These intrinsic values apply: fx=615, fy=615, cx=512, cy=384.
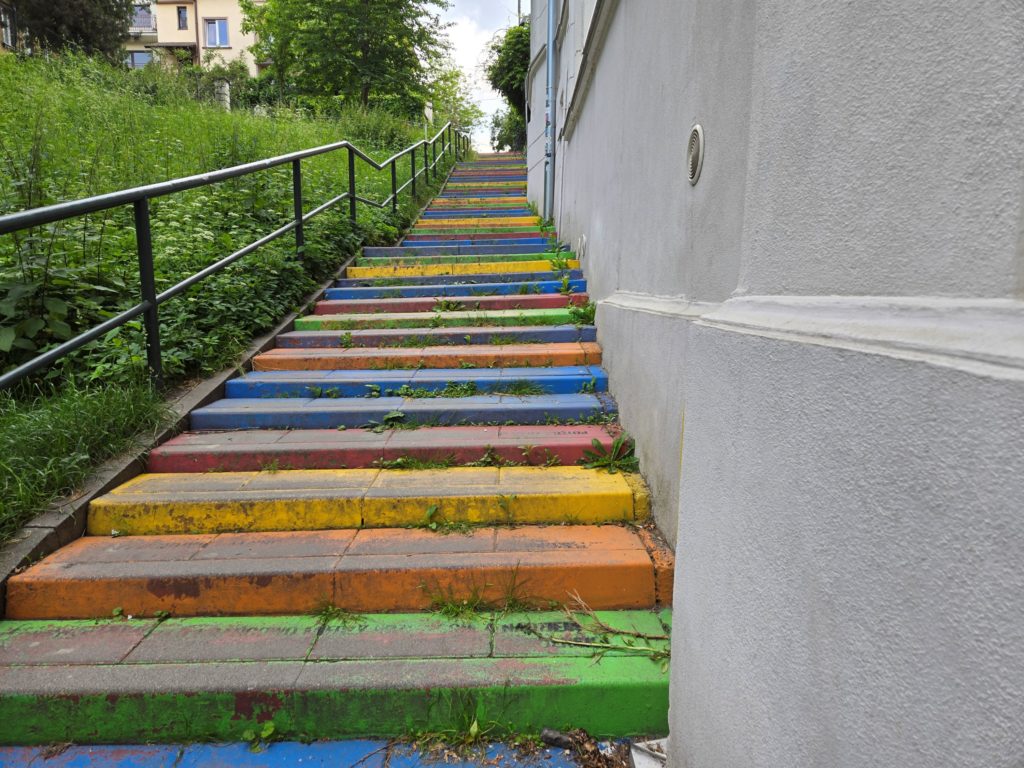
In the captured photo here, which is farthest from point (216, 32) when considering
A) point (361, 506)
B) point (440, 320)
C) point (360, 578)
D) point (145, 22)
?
point (360, 578)

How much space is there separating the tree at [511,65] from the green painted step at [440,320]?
15878 mm

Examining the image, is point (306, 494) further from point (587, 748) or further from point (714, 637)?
point (714, 637)

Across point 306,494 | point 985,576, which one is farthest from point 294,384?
point 985,576

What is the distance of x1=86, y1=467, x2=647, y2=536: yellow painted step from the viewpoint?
2553mm

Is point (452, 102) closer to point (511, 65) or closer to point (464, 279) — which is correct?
point (511, 65)

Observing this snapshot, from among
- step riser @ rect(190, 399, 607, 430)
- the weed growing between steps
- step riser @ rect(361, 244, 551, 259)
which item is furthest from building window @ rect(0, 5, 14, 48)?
step riser @ rect(190, 399, 607, 430)

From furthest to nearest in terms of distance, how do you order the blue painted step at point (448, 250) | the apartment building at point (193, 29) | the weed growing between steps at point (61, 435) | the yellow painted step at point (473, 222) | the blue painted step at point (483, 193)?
the apartment building at point (193, 29), the blue painted step at point (483, 193), the yellow painted step at point (473, 222), the blue painted step at point (448, 250), the weed growing between steps at point (61, 435)

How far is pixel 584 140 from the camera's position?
204 inches

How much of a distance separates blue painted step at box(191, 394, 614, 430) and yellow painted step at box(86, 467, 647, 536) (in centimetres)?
67

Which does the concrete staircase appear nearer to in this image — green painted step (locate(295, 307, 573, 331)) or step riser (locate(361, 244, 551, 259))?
green painted step (locate(295, 307, 573, 331))

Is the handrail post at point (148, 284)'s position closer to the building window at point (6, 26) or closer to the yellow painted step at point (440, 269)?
the yellow painted step at point (440, 269)

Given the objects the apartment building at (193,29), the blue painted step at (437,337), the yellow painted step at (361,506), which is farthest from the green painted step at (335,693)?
the apartment building at (193,29)

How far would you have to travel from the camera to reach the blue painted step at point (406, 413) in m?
3.33

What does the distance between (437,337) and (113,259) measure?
84.8 inches
